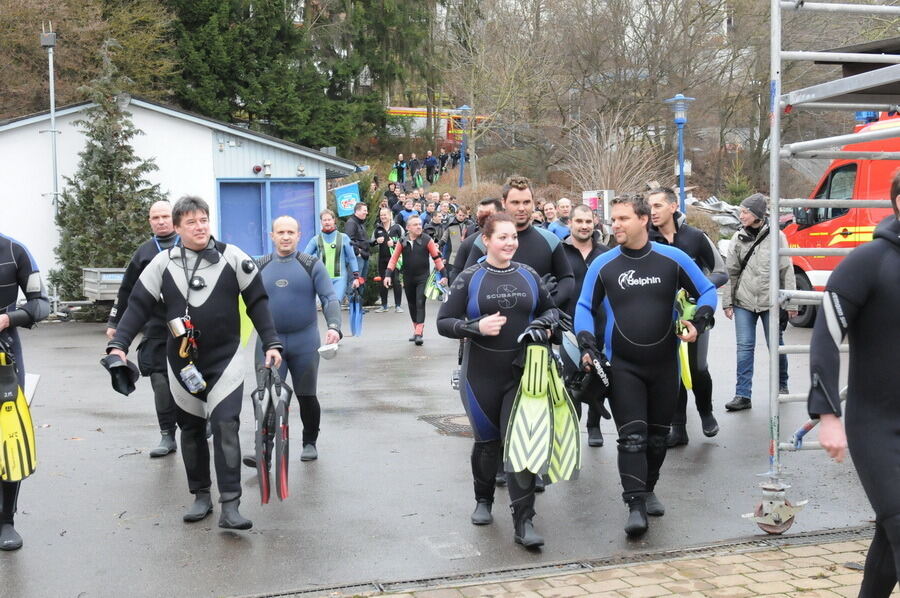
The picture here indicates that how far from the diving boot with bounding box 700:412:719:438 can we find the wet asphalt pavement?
0.07 metres

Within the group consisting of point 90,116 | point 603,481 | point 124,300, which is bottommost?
point 603,481

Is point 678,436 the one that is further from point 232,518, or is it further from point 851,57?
point 232,518

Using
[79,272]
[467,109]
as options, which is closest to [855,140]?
[79,272]

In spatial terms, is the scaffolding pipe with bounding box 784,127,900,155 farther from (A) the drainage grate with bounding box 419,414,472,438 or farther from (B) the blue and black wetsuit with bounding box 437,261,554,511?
(A) the drainage grate with bounding box 419,414,472,438

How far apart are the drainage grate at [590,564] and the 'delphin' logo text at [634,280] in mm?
1544

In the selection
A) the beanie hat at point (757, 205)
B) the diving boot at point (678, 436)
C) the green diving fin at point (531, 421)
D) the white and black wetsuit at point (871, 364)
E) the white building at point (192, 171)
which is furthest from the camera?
the white building at point (192, 171)

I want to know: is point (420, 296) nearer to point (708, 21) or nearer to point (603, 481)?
point (603, 481)

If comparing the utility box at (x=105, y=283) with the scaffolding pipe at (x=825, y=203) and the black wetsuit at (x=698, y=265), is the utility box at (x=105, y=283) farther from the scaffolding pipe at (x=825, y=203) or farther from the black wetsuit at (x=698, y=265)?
the scaffolding pipe at (x=825, y=203)

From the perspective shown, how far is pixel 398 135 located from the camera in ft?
165

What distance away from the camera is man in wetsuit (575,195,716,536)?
6.13 metres

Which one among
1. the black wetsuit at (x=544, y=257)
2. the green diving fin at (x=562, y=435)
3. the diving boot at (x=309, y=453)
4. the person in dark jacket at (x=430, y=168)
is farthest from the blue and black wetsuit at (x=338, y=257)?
the person in dark jacket at (x=430, y=168)

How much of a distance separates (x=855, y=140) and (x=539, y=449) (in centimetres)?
237

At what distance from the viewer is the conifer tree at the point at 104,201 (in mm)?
20078

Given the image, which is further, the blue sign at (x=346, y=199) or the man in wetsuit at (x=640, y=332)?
the blue sign at (x=346, y=199)
